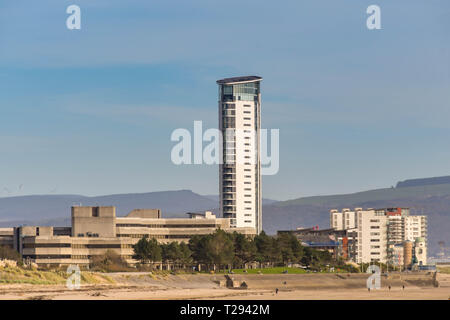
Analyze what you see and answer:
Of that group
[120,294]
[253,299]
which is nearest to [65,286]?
[120,294]
